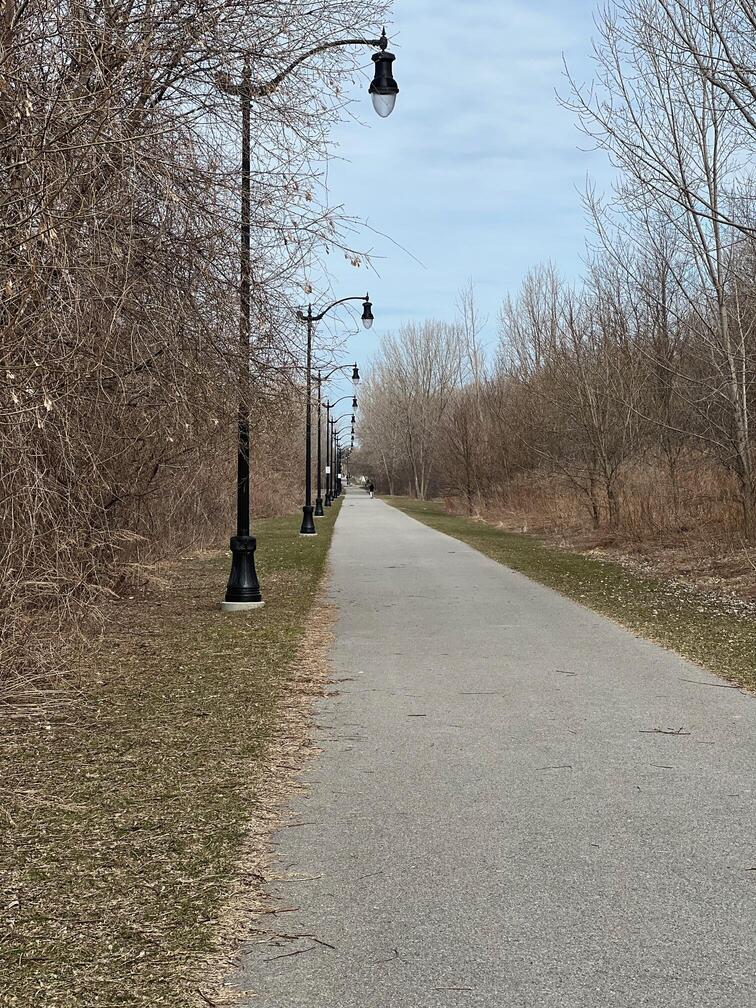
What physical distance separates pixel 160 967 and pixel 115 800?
1.83 metres

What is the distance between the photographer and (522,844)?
4.36 meters

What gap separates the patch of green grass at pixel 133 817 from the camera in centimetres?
323

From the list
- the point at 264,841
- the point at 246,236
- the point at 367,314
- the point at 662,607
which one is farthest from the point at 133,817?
the point at 367,314

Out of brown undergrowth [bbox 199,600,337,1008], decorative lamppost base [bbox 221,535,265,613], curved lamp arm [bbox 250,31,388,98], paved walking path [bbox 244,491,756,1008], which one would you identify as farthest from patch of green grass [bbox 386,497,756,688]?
curved lamp arm [bbox 250,31,388,98]

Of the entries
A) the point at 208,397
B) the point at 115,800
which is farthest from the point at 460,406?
the point at 115,800

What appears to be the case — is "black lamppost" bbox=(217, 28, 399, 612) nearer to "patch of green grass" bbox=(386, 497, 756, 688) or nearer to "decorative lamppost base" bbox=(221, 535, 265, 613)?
"decorative lamppost base" bbox=(221, 535, 265, 613)

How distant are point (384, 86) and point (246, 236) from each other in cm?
300

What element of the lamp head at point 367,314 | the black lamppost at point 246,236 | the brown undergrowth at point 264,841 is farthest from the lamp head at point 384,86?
the lamp head at point 367,314

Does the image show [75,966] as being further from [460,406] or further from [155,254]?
[460,406]

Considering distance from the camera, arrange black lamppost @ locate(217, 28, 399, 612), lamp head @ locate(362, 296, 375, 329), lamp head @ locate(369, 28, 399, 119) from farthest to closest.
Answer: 1. lamp head @ locate(362, 296, 375, 329)
2. lamp head @ locate(369, 28, 399, 119)
3. black lamppost @ locate(217, 28, 399, 612)

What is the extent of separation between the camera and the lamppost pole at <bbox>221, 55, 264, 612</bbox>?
7906mm

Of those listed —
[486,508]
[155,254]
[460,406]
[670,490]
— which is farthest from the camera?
[460,406]

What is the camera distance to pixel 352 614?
12.3 meters

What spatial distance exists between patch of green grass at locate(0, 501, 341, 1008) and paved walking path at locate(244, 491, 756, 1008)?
12.8 inches
